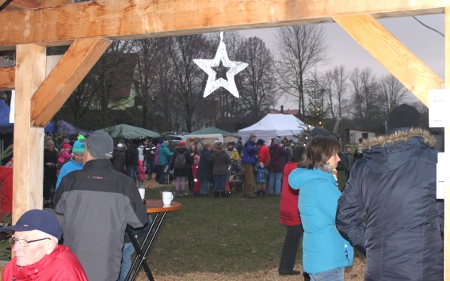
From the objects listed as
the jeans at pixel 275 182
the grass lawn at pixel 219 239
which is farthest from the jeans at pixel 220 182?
the grass lawn at pixel 219 239

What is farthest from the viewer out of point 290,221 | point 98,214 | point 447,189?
point 290,221

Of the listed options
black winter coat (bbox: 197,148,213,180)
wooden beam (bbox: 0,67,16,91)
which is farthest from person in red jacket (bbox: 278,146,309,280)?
black winter coat (bbox: 197,148,213,180)

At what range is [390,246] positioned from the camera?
3193 mm

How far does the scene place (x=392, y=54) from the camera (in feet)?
12.7

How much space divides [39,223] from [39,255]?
0.17m

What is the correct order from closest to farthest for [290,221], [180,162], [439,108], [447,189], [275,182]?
[447,189], [439,108], [290,221], [180,162], [275,182]

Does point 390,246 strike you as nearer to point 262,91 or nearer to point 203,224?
point 203,224

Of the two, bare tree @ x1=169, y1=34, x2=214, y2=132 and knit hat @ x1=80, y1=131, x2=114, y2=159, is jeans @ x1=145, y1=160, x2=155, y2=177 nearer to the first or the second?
bare tree @ x1=169, y1=34, x2=214, y2=132

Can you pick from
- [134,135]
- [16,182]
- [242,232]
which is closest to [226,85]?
[16,182]

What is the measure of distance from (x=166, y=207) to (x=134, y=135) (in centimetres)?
2605

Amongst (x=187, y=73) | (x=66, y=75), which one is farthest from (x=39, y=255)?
(x=187, y=73)

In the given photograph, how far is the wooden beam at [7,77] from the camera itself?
18.1ft

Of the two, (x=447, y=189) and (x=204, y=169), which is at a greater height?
(x=447, y=189)

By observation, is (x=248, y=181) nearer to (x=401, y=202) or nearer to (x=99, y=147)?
(x=99, y=147)
